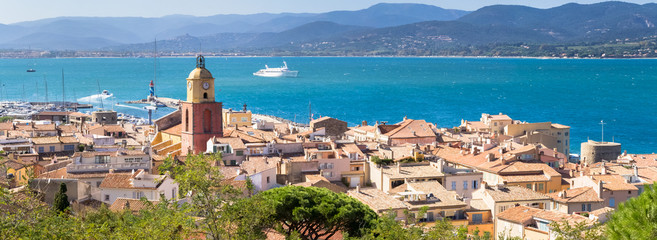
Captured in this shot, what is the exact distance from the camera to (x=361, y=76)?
196250 mm

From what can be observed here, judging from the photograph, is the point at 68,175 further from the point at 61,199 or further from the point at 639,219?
the point at 639,219

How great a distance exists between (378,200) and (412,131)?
19.1m

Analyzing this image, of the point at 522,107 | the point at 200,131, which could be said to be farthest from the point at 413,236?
the point at 522,107

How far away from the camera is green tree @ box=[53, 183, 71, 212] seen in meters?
21.1

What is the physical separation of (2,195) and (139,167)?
1747 centimetres

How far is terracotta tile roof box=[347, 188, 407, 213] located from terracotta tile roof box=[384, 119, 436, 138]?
16869mm

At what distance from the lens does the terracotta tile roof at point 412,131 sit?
43312mm

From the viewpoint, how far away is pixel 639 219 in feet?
37.2

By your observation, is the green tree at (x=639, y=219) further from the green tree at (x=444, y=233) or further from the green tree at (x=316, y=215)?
the green tree at (x=316, y=215)

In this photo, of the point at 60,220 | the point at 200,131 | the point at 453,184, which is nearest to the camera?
the point at 60,220

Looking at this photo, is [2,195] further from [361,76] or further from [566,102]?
[361,76]

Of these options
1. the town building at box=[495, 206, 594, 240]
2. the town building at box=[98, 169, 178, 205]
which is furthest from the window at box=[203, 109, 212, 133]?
the town building at box=[495, 206, 594, 240]

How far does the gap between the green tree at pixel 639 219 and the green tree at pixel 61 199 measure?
45.9 feet

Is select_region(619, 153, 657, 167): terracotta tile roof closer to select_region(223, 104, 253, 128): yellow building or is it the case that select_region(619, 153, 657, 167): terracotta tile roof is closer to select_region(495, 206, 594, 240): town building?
select_region(495, 206, 594, 240): town building
